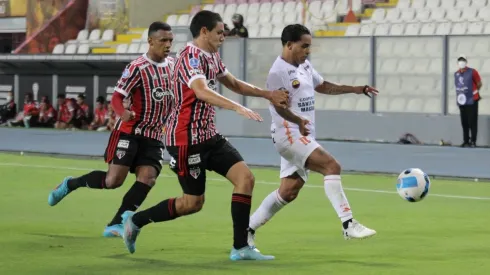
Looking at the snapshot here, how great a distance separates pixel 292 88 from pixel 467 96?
630 inches

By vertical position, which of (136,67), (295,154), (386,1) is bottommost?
(295,154)

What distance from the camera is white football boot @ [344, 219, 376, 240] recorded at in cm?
1016

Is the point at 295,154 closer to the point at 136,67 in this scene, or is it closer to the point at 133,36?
the point at 136,67

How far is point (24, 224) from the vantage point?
1256cm

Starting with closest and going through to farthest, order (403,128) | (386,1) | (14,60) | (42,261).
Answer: (42,261) < (403,128) < (386,1) < (14,60)

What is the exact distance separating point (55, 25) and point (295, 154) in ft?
95.6

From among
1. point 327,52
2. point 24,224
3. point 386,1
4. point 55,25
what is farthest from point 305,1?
point 24,224

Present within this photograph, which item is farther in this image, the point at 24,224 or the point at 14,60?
the point at 14,60

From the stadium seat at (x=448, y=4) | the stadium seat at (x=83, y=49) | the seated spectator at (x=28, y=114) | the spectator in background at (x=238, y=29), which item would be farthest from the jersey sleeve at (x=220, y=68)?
the stadium seat at (x=83, y=49)

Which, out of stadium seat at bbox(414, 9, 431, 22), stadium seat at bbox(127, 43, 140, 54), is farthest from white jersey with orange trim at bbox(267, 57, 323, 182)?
stadium seat at bbox(127, 43, 140, 54)

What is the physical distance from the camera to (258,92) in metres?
9.70

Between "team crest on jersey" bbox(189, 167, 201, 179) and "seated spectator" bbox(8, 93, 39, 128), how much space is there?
2655 cm

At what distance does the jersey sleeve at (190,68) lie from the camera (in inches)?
376

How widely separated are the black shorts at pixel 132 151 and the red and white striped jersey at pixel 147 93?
61mm
